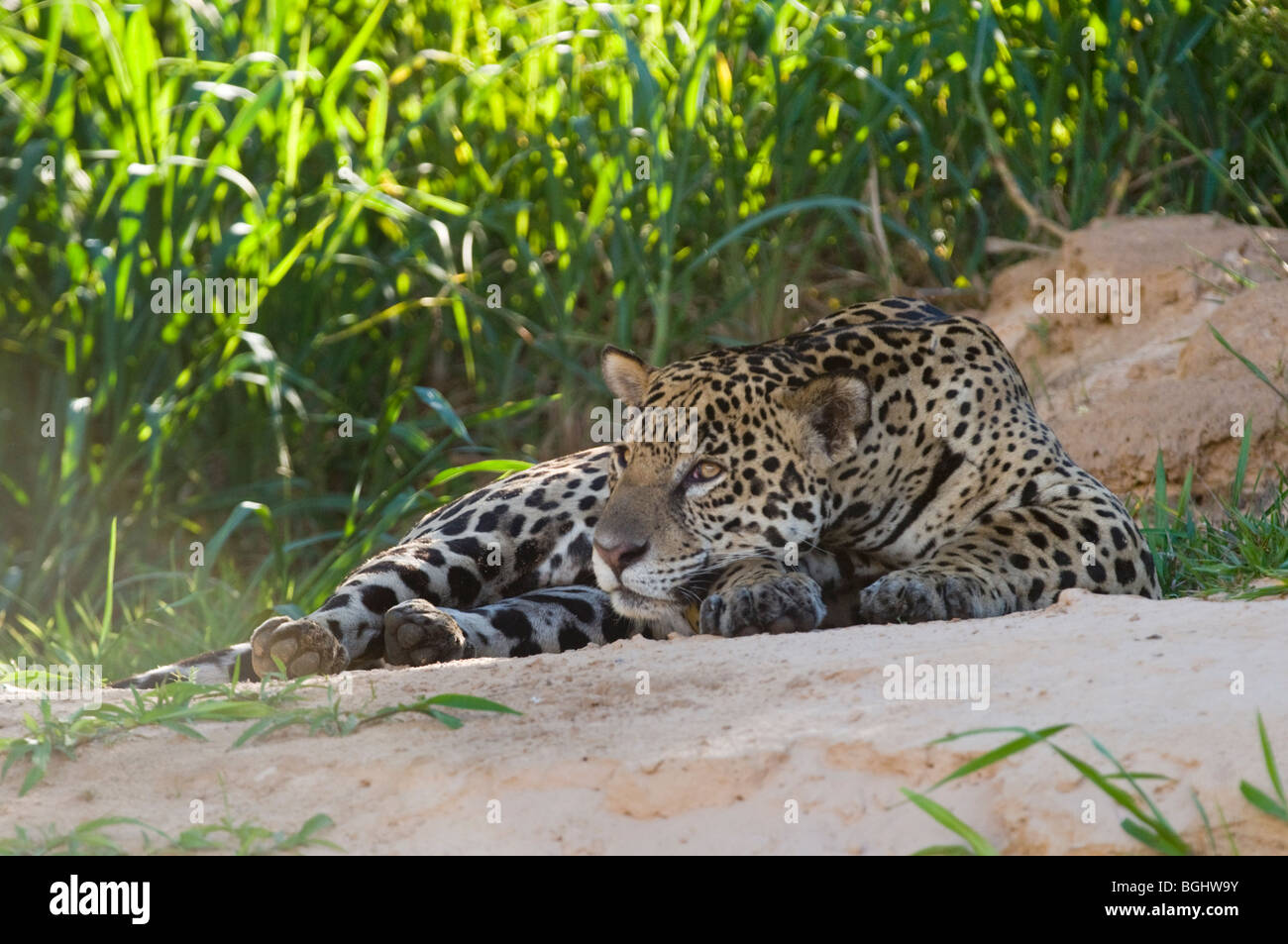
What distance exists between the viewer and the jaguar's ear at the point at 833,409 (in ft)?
15.2

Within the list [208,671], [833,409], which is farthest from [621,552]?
[208,671]

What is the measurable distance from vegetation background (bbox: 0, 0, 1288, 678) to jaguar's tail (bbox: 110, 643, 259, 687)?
136 centimetres

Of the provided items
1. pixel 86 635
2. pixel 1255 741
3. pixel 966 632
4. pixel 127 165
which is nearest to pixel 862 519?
pixel 966 632

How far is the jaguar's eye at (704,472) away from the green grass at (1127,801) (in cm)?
206

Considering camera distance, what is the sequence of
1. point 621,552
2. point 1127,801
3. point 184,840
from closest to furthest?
point 1127,801 → point 184,840 → point 621,552

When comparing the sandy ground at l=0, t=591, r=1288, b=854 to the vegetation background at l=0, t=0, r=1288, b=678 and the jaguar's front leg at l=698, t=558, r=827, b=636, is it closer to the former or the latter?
the jaguar's front leg at l=698, t=558, r=827, b=636

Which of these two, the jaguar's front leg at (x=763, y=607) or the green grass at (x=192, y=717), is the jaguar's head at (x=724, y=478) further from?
the green grass at (x=192, y=717)

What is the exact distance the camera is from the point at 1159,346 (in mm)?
6895

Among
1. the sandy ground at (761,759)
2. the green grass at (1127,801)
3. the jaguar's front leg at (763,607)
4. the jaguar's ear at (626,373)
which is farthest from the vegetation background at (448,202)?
the green grass at (1127,801)

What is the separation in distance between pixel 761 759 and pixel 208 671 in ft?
7.20

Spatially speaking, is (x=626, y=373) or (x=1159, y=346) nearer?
(x=626, y=373)

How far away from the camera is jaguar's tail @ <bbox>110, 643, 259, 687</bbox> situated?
4.26 metres

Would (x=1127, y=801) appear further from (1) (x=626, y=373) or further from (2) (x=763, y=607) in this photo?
(1) (x=626, y=373)

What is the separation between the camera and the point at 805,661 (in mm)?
3416
